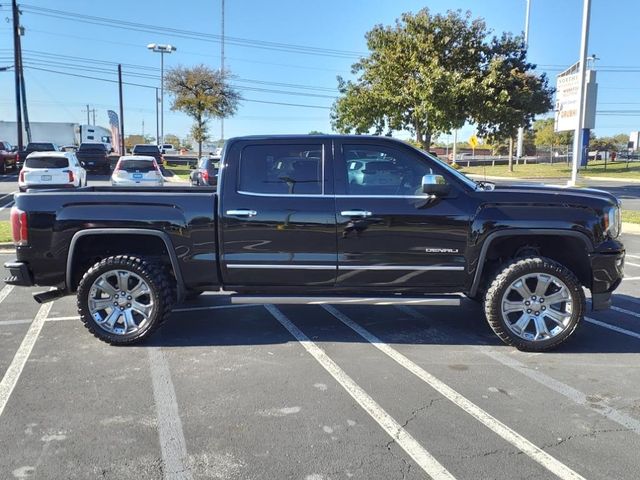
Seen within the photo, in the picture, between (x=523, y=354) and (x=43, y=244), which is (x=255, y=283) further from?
(x=523, y=354)

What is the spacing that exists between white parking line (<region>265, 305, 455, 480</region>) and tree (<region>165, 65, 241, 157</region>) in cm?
3871

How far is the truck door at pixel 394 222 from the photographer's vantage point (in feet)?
16.7

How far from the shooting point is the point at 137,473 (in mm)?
3145

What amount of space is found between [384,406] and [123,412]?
5.83 ft

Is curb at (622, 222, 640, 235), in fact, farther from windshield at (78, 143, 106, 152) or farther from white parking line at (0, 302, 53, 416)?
windshield at (78, 143, 106, 152)

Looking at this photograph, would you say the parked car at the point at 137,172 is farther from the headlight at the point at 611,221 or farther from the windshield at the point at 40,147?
the windshield at the point at 40,147

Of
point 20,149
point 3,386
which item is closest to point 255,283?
point 3,386

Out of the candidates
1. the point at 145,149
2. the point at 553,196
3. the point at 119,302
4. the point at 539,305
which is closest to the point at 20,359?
the point at 119,302

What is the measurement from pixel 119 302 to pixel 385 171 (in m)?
2.71

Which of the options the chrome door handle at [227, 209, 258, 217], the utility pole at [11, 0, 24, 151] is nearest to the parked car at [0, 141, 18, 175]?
the utility pole at [11, 0, 24, 151]

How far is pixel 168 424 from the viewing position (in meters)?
3.73

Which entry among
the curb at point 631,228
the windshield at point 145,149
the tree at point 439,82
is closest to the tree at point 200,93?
the windshield at point 145,149

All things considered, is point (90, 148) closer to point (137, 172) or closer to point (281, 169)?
point (137, 172)

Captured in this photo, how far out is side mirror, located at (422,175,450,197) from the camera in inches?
193
